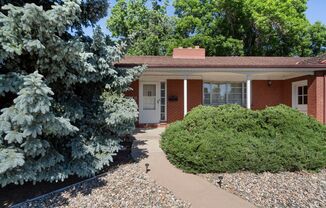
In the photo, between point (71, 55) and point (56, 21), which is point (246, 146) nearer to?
point (71, 55)

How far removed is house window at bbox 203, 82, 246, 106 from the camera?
47.4 ft

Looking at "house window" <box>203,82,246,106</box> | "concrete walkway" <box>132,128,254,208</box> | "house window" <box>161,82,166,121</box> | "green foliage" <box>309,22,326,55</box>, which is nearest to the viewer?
"concrete walkway" <box>132,128,254,208</box>

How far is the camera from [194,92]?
1406cm

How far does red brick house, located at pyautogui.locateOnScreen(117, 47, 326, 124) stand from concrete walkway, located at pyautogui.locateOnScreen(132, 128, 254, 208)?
4.46m

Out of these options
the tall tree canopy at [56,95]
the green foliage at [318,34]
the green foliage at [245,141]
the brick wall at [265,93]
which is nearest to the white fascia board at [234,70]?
the brick wall at [265,93]

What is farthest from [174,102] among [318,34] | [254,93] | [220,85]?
[318,34]

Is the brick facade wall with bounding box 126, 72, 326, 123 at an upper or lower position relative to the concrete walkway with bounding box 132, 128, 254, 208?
upper

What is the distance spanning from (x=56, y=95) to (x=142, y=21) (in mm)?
23434

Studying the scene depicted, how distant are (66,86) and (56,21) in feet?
5.04

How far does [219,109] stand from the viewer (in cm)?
800

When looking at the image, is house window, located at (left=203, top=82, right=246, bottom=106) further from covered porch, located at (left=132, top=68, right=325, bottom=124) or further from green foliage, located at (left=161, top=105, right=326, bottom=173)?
green foliage, located at (left=161, top=105, right=326, bottom=173)

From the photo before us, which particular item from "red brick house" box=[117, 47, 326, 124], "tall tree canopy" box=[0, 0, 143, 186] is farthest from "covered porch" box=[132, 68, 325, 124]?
"tall tree canopy" box=[0, 0, 143, 186]

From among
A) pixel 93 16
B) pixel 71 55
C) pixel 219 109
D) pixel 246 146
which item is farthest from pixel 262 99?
pixel 71 55

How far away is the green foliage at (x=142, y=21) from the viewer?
2652 centimetres
